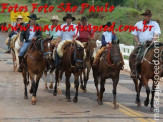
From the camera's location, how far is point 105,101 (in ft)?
52.2

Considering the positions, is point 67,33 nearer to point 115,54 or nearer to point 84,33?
point 84,33

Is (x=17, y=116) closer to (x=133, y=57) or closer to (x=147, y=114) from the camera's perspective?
(x=147, y=114)

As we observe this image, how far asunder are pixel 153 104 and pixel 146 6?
2549 inches

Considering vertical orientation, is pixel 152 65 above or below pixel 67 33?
below

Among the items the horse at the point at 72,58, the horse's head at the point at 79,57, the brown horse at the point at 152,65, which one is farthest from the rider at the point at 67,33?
the brown horse at the point at 152,65

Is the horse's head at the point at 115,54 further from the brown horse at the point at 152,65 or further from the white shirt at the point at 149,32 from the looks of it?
the white shirt at the point at 149,32

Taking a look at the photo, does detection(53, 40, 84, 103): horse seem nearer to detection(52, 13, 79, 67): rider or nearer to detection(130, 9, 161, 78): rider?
detection(52, 13, 79, 67): rider

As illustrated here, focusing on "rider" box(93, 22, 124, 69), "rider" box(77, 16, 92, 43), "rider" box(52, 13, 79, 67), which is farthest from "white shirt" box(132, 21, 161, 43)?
"rider" box(77, 16, 92, 43)

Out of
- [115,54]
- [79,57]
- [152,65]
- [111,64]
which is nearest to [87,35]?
[79,57]

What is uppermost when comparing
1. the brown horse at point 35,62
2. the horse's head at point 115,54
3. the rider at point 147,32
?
the rider at point 147,32

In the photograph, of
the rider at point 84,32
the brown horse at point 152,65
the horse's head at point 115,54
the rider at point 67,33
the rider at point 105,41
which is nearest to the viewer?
the brown horse at point 152,65

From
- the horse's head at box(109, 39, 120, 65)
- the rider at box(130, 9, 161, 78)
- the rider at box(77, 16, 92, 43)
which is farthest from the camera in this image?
the rider at box(77, 16, 92, 43)

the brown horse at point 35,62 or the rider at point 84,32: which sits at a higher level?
the rider at point 84,32

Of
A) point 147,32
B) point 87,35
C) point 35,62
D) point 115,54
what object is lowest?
point 35,62
